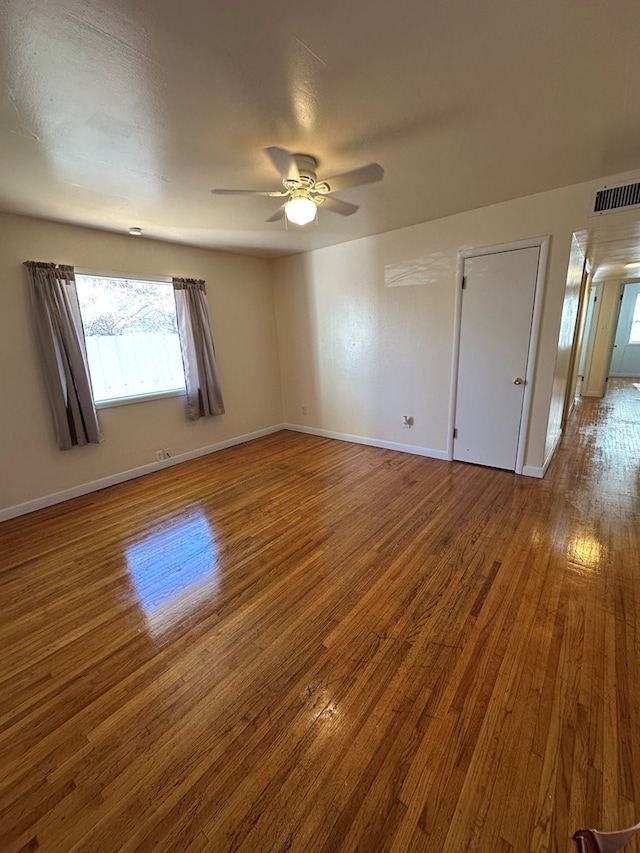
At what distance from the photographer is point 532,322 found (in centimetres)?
318

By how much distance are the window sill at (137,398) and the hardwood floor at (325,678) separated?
1235 millimetres

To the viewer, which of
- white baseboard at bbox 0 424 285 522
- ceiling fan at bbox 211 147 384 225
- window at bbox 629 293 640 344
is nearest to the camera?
ceiling fan at bbox 211 147 384 225

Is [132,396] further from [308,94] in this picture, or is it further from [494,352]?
[494,352]

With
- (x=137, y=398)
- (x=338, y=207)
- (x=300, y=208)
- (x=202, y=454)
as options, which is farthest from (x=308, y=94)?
(x=202, y=454)

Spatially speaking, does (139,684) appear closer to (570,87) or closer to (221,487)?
(221,487)

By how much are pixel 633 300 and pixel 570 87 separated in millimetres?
10455

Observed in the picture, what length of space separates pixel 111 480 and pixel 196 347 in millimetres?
1791

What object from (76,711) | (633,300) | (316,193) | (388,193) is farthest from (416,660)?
(633,300)

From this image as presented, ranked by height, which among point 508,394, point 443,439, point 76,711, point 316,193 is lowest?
point 76,711

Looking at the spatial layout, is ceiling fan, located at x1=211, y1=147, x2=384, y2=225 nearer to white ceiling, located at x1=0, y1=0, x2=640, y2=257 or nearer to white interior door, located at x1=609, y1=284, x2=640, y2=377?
white ceiling, located at x1=0, y1=0, x2=640, y2=257

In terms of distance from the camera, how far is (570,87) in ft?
5.45

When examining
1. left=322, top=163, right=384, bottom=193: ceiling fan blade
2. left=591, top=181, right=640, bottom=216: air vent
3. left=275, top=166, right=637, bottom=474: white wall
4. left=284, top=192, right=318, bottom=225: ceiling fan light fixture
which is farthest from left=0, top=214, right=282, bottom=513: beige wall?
left=591, top=181, right=640, bottom=216: air vent

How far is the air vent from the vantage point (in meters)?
2.56

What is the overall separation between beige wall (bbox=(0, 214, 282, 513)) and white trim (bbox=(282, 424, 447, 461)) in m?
0.57
